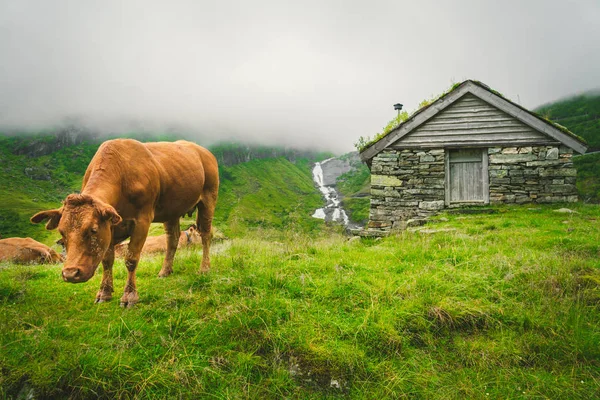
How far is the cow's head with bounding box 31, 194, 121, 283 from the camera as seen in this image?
3.15 m

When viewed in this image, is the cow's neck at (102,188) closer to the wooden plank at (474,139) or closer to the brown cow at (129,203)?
the brown cow at (129,203)

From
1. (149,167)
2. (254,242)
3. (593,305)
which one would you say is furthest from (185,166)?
(593,305)

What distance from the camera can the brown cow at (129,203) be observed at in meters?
3.24

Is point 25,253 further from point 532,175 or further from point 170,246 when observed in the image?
point 532,175

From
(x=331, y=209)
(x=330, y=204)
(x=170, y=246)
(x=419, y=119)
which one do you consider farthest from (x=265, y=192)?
(x=170, y=246)

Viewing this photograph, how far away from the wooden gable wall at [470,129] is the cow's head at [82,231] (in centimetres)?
1134

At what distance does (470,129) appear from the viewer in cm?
1246

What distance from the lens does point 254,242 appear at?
24.3 ft

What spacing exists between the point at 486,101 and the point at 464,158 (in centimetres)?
232

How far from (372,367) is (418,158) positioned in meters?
10.9

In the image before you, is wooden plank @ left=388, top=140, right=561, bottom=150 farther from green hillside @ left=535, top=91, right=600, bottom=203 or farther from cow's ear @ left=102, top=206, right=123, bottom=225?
green hillside @ left=535, top=91, right=600, bottom=203

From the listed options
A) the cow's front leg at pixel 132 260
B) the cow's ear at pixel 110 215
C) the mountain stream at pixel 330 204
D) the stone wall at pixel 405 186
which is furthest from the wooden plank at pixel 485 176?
the mountain stream at pixel 330 204

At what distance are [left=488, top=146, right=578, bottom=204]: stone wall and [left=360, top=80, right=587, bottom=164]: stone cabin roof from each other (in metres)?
0.46

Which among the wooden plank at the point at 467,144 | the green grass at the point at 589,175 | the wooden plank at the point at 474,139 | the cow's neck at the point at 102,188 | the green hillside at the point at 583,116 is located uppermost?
the green hillside at the point at 583,116
